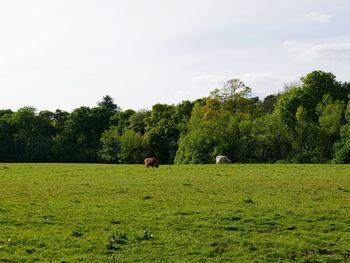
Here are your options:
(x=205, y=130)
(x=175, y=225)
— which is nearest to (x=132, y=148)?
(x=205, y=130)

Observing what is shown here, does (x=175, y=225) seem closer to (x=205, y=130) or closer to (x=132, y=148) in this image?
(x=205, y=130)

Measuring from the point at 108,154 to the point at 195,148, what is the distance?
3333 centimetres

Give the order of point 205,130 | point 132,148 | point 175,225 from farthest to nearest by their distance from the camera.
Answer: point 132,148 → point 205,130 → point 175,225

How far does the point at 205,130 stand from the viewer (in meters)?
81.4

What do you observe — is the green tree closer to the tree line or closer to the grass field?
the tree line

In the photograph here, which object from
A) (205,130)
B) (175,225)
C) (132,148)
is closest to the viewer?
(175,225)

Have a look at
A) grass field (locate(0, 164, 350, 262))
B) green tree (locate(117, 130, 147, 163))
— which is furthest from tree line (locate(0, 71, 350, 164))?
grass field (locate(0, 164, 350, 262))

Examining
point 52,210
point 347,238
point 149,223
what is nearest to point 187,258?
point 149,223

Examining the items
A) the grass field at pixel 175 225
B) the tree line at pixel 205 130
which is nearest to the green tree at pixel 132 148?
the tree line at pixel 205 130

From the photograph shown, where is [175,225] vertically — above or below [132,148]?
below

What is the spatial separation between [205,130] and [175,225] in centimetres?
6460

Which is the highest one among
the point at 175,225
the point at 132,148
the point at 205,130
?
the point at 205,130

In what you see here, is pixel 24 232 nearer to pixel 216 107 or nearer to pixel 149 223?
pixel 149 223

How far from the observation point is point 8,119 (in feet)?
397
